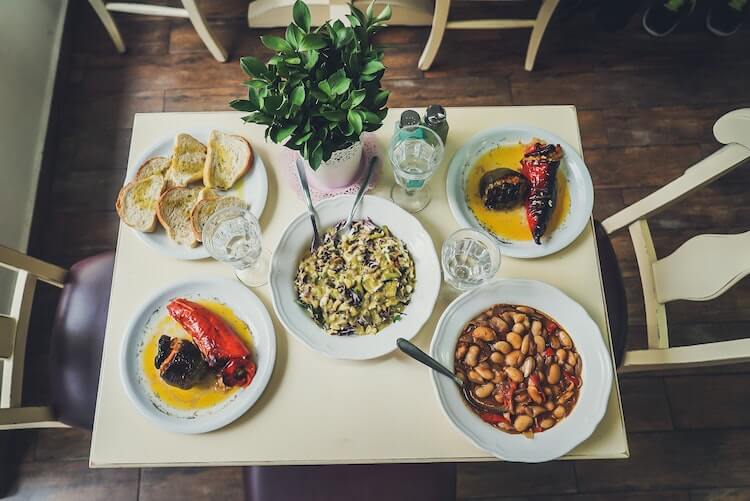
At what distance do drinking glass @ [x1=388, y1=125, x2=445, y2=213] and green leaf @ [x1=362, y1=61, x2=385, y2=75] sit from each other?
0.73 feet

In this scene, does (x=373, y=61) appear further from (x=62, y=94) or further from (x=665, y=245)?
(x=62, y=94)

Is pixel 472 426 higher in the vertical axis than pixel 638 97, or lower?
lower

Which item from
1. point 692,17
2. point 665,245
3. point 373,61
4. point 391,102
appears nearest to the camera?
point 373,61

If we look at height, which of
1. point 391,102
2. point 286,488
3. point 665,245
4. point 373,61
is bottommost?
point 286,488

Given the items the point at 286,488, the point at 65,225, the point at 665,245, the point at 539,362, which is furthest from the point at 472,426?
the point at 65,225

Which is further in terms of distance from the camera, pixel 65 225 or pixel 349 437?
pixel 65 225

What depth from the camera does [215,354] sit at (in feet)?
3.93

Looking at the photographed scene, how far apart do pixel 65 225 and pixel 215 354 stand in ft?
4.81

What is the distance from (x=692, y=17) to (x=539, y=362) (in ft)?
7.28

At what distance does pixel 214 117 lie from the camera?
145cm

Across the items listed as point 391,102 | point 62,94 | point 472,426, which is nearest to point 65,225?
point 62,94

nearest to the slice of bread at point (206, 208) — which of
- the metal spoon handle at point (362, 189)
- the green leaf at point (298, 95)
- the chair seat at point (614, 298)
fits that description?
the metal spoon handle at point (362, 189)

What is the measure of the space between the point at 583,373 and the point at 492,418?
226 mm

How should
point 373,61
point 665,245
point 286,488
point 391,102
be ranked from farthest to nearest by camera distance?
point 391,102 < point 665,245 < point 286,488 < point 373,61
